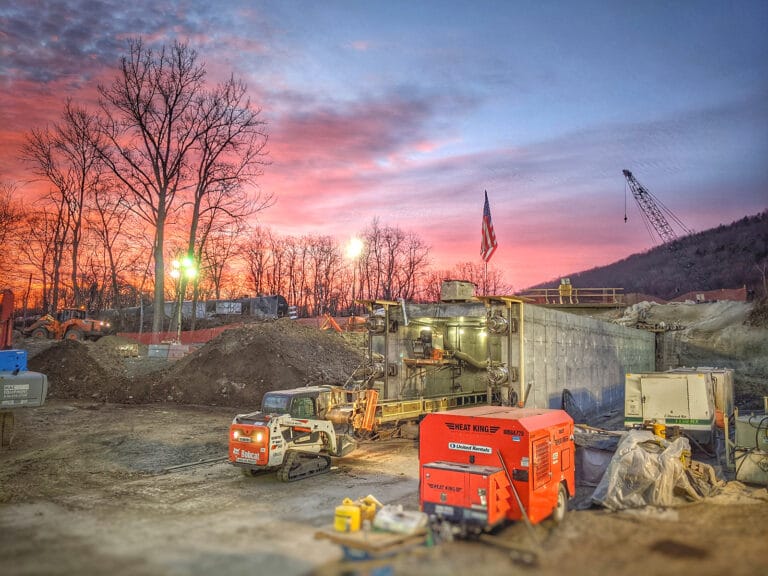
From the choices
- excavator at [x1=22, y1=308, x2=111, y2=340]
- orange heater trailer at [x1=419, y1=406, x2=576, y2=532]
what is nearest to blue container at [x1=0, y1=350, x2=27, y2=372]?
orange heater trailer at [x1=419, y1=406, x2=576, y2=532]

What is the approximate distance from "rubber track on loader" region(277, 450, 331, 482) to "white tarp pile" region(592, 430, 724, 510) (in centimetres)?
679

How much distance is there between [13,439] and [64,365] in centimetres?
1379

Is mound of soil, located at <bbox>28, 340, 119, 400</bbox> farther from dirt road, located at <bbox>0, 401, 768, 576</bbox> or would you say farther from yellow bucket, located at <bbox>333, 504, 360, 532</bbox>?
yellow bucket, located at <bbox>333, 504, 360, 532</bbox>

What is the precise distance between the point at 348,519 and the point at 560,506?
3973 mm

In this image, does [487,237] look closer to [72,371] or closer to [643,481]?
[643,481]

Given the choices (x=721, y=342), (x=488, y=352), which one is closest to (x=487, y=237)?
(x=488, y=352)

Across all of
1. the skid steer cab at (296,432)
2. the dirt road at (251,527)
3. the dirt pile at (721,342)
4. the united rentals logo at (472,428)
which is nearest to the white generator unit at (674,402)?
the dirt road at (251,527)

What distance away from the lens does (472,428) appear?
10227mm

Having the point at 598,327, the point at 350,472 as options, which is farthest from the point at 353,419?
the point at 598,327

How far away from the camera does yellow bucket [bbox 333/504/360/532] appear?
941 cm

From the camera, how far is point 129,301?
307 feet

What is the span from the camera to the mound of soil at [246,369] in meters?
29.3

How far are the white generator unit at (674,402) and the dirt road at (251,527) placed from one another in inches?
211

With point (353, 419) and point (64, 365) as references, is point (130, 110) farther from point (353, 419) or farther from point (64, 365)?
point (353, 419)
